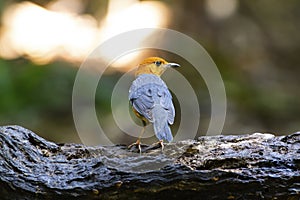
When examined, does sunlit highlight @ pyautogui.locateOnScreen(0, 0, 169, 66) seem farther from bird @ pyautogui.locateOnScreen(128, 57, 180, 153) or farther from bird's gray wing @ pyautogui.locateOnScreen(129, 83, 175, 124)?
bird's gray wing @ pyautogui.locateOnScreen(129, 83, 175, 124)

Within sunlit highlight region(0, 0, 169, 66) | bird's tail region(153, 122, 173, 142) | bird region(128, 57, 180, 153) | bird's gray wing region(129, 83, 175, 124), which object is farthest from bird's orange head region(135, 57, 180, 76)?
sunlit highlight region(0, 0, 169, 66)

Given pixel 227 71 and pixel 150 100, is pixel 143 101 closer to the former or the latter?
pixel 150 100

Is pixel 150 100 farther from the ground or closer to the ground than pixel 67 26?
closer to the ground

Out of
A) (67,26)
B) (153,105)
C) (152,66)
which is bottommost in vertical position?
(153,105)

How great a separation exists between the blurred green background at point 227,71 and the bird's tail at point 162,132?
3.85 metres

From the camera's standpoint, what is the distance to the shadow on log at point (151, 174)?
2840 mm

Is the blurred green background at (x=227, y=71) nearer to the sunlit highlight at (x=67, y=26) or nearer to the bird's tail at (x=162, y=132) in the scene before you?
the sunlit highlight at (x=67, y=26)

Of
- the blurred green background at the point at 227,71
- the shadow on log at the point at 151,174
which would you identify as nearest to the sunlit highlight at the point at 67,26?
the blurred green background at the point at 227,71

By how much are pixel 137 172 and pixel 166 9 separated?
740 cm

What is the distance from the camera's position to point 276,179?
290cm

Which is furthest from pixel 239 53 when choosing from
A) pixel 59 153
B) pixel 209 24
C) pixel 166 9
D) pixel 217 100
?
pixel 59 153

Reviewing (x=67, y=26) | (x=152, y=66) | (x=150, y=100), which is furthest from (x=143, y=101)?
(x=67, y=26)

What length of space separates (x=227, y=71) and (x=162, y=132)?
239 inches

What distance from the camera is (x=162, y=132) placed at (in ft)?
11.1
